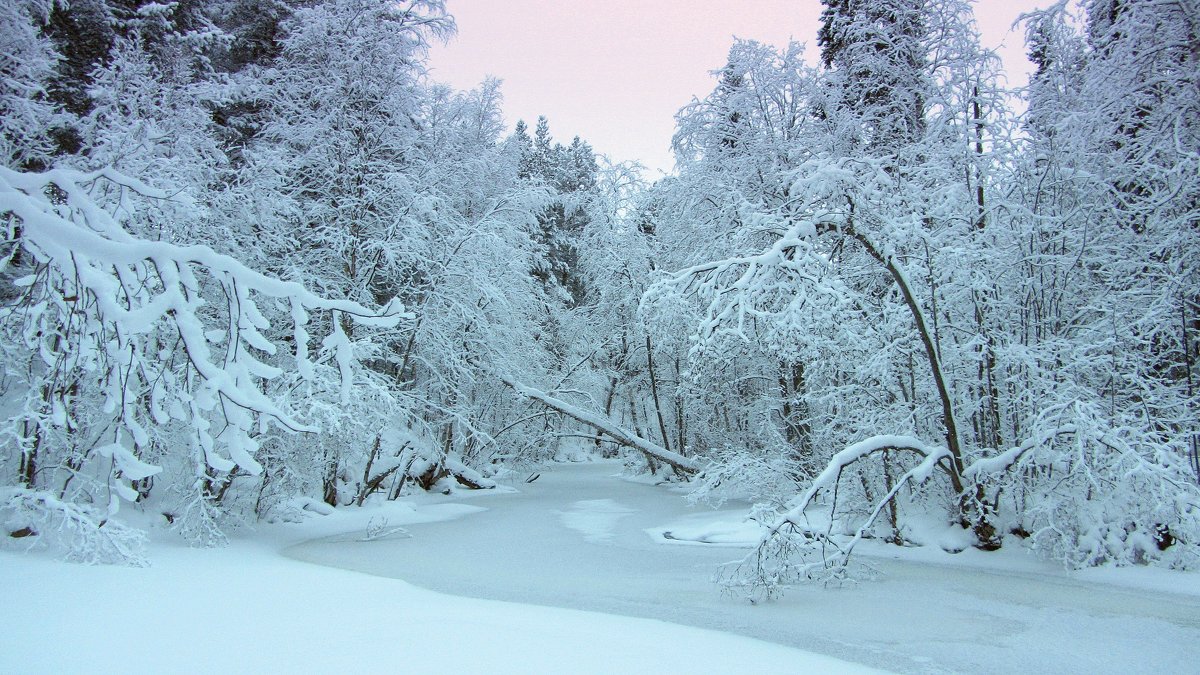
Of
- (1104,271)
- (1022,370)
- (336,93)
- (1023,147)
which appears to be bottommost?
(1022,370)

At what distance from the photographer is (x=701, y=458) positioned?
1381cm

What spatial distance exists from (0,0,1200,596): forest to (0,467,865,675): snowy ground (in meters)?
0.85

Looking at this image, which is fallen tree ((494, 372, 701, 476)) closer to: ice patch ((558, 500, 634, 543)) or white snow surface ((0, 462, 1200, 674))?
ice patch ((558, 500, 634, 543))

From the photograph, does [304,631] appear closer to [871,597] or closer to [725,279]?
[871,597]

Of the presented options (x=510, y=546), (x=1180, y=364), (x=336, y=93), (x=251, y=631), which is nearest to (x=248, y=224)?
(x=336, y=93)

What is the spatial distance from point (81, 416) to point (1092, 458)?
9706 mm

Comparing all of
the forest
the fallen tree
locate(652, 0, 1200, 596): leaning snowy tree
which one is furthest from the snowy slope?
the fallen tree

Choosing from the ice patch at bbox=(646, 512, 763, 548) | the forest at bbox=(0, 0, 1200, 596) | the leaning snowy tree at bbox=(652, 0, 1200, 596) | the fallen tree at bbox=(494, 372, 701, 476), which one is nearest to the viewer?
the forest at bbox=(0, 0, 1200, 596)

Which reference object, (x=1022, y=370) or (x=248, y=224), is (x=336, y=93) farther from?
(x=1022, y=370)

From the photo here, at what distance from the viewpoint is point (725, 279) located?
19.7 ft

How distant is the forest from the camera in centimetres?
356

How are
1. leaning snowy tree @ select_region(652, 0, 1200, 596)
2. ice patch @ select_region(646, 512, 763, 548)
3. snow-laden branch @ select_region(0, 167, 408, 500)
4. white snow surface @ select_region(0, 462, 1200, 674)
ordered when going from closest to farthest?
snow-laden branch @ select_region(0, 167, 408, 500) → white snow surface @ select_region(0, 462, 1200, 674) → leaning snowy tree @ select_region(652, 0, 1200, 596) → ice patch @ select_region(646, 512, 763, 548)

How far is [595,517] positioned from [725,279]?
639cm

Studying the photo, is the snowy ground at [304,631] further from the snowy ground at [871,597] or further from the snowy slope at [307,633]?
the snowy ground at [871,597]
